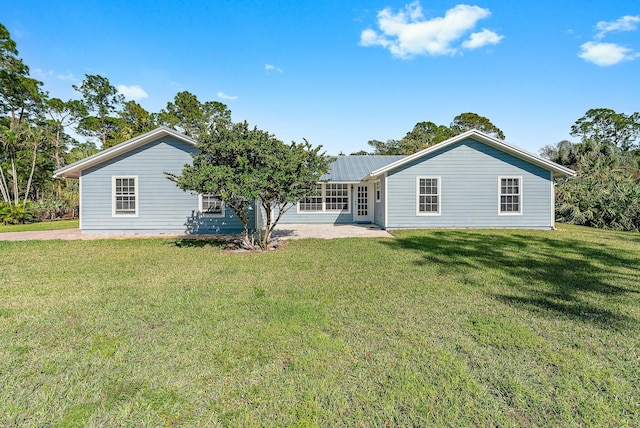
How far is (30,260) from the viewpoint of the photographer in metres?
7.22

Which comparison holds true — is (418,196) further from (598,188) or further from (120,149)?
(120,149)

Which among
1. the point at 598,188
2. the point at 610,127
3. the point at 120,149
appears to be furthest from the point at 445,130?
the point at 120,149

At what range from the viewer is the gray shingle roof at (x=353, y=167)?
50.5ft

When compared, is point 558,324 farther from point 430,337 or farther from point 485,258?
point 485,258

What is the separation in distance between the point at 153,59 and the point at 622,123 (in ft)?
188

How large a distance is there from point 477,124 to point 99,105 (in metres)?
48.5

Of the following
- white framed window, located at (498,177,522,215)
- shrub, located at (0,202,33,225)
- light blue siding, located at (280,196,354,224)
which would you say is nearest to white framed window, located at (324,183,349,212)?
light blue siding, located at (280,196,354,224)

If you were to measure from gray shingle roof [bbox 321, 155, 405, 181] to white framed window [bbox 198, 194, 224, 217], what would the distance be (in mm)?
5172

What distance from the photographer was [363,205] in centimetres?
1594

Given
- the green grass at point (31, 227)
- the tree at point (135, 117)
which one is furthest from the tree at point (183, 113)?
the green grass at point (31, 227)

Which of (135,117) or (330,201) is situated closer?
(330,201)

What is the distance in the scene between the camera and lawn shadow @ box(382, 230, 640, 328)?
13.7ft

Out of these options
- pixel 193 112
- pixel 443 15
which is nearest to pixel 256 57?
pixel 443 15

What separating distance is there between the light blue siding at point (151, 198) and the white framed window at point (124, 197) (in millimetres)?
151
